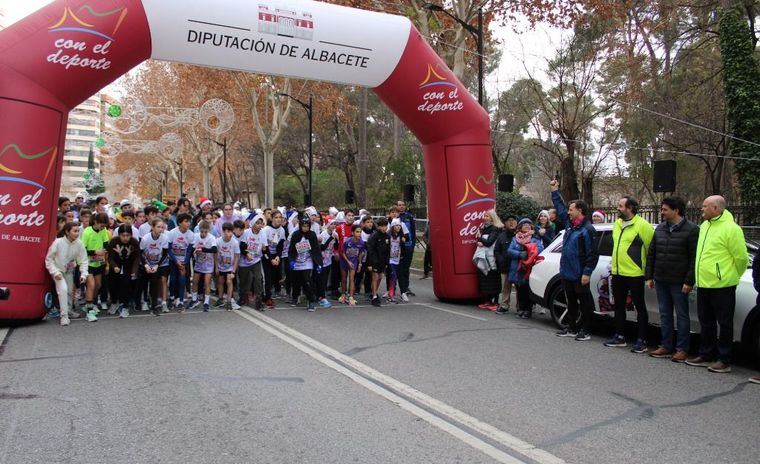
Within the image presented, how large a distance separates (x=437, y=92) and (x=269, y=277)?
4.46 meters

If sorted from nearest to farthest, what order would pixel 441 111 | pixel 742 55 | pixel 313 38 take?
pixel 313 38, pixel 441 111, pixel 742 55

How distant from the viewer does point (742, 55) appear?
2047 centimetres

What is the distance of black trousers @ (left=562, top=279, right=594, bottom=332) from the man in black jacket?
1056 millimetres

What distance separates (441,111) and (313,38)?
262 centimetres

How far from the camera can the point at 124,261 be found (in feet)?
33.0

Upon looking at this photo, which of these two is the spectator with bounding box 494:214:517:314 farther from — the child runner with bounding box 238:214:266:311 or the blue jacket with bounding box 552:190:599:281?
the child runner with bounding box 238:214:266:311

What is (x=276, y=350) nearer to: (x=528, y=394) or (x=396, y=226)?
(x=528, y=394)

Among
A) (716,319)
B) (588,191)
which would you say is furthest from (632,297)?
(588,191)

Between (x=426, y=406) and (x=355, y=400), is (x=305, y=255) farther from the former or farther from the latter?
(x=426, y=406)

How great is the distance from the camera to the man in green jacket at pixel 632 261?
7.59 meters

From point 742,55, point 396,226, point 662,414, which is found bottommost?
point 662,414

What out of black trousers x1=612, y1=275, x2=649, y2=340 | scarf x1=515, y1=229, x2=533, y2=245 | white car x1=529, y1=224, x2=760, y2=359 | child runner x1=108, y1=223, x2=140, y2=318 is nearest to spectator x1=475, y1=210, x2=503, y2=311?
scarf x1=515, y1=229, x2=533, y2=245

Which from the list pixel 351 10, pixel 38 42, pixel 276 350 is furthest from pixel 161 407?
pixel 351 10

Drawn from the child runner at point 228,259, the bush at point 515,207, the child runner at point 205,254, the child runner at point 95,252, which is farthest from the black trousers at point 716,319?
the bush at point 515,207
